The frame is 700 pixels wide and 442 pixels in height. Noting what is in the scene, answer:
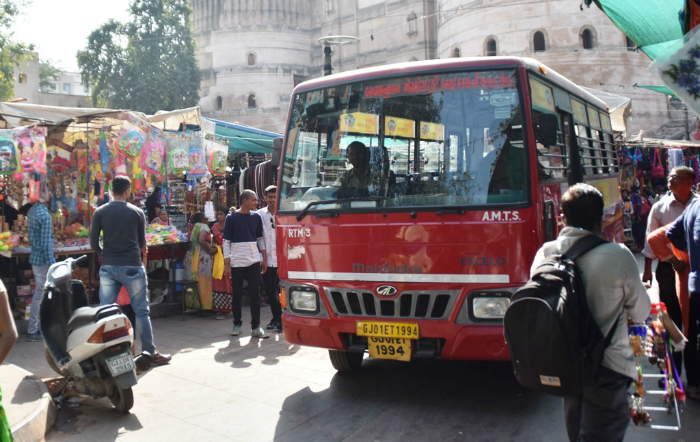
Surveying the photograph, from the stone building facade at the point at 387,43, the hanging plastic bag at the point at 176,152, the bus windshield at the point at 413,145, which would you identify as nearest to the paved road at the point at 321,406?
the bus windshield at the point at 413,145

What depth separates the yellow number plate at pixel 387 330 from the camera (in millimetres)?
4730

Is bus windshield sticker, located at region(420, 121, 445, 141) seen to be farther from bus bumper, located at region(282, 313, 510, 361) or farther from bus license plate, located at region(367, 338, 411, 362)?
bus license plate, located at region(367, 338, 411, 362)

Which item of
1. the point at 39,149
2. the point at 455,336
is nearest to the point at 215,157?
the point at 39,149

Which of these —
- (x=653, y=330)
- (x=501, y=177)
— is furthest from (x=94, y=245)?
(x=653, y=330)

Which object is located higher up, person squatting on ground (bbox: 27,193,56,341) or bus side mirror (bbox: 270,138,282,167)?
bus side mirror (bbox: 270,138,282,167)

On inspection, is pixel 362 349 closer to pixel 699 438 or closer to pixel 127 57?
pixel 699 438

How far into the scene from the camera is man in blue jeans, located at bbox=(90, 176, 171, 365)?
621 centimetres

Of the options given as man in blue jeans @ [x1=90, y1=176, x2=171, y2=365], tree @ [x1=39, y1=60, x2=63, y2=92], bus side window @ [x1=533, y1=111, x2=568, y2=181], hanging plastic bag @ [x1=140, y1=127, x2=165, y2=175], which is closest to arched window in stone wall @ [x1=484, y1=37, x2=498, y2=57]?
hanging plastic bag @ [x1=140, y1=127, x2=165, y2=175]

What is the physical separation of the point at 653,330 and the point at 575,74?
35.7m

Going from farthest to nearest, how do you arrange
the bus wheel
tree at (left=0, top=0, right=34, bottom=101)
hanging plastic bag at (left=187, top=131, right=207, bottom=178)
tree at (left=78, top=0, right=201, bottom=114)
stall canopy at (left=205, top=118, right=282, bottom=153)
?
1. tree at (left=78, top=0, right=201, bottom=114)
2. tree at (left=0, top=0, right=34, bottom=101)
3. stall canopy at (left=205, top=118, right=282, bottom=153)
4. hanging plastic bag at (left=187, top=131, right=207, bottom=178)
5. the bus wheel

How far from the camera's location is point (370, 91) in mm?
5215

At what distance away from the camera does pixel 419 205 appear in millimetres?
4789

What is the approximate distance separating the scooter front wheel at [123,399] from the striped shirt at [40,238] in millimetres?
3473

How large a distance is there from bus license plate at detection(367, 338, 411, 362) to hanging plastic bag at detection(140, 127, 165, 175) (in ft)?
19.8
